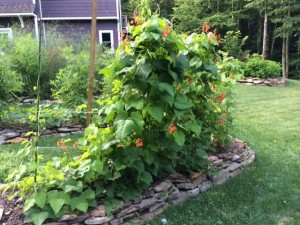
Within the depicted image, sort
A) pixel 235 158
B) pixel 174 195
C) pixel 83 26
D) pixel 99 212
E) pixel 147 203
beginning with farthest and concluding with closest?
pixel 83 26
pixel 235 158
pixel 174 195
pixel 147 203
pixel 99 212

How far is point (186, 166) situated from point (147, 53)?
1204 millimetres

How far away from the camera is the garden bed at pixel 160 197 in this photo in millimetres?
2316

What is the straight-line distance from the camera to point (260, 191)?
3.21m

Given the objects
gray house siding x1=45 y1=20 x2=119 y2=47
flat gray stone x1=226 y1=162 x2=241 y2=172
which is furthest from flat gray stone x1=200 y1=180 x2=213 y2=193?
gray house siding x1=45 y1=20 x2=119 y2=47

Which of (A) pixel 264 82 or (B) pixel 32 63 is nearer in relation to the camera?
(B) pixel 32 63

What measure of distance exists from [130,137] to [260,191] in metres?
1.48

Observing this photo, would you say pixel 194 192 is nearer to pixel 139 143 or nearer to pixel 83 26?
pixel 139 143

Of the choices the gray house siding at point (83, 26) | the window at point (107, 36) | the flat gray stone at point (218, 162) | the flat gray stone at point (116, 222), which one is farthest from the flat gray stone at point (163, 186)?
the gray house siding at point (83, 26)

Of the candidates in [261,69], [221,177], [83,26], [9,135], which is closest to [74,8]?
[83,26]

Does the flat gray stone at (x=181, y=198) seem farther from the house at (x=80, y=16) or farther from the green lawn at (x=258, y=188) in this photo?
the house at (x=80, y=16)

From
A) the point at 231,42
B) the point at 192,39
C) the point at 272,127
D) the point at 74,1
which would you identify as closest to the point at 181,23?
the point at 231,42

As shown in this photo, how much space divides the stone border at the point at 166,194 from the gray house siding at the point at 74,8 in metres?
11.1

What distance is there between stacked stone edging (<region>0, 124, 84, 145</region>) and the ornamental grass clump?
2116 millimetres

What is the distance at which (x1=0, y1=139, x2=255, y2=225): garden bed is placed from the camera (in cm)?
232
